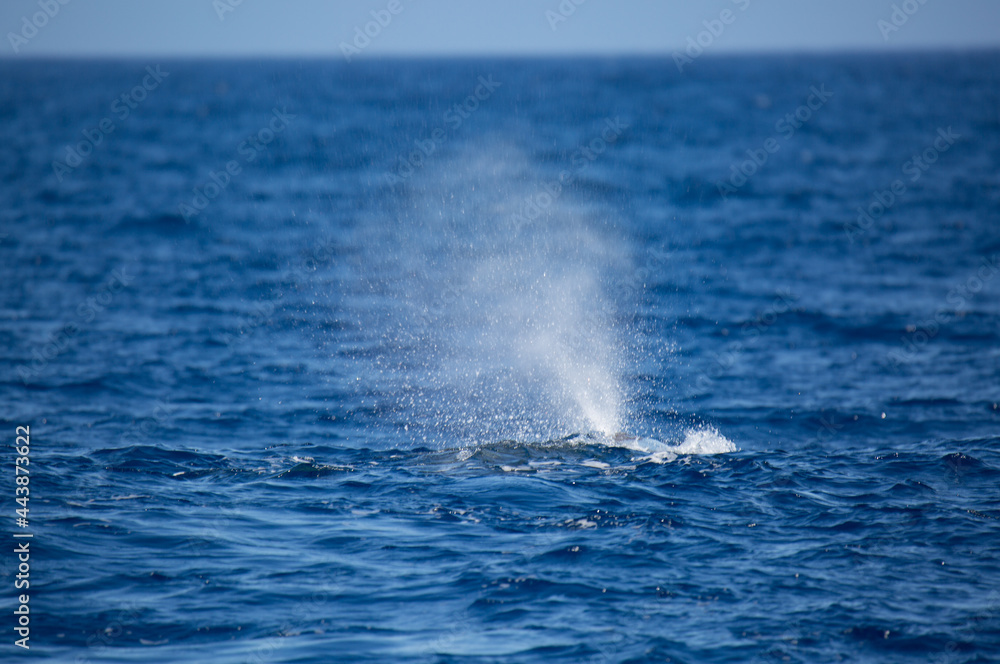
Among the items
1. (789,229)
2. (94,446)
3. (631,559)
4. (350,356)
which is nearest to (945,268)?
(789,229)

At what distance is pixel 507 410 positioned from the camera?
2341cm

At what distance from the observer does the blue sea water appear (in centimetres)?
1284

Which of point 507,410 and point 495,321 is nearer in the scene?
point 507,410

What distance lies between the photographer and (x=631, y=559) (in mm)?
14164

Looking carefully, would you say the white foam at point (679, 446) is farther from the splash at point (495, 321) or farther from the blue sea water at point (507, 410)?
the splash at point (495, 321)

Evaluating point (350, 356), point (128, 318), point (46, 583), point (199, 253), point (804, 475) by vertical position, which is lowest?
point (46, 583)

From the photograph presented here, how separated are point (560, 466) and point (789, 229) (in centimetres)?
3107

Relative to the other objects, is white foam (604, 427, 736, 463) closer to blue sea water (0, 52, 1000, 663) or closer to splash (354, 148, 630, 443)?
blue sea water (0, 52, 1000, 663)

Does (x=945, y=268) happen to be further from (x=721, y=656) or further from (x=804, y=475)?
(x=721, y=656)

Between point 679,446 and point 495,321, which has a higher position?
point 495,321

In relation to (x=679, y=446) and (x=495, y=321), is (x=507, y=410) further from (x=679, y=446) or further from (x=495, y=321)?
(x=495, y=321)

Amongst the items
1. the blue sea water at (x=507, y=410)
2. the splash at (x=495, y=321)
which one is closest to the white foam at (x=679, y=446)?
the blue sea water at (x=507, y=410)

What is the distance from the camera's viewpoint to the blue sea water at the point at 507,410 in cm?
1284

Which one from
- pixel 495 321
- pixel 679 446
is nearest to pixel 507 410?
pixel 679 446
